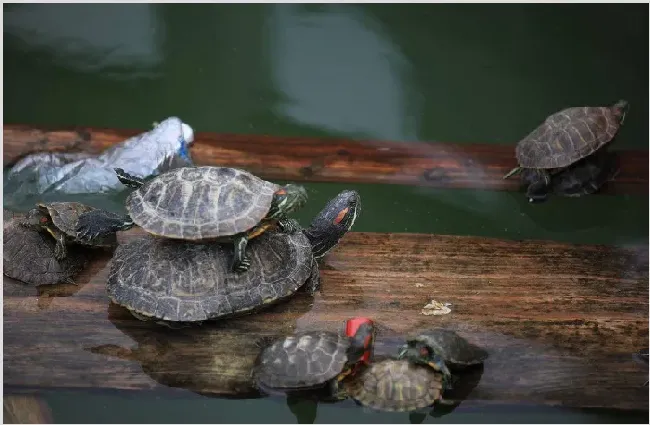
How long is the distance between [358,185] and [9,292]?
7.35ft

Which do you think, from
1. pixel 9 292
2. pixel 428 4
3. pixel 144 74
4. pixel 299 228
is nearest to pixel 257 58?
pixel 144 74

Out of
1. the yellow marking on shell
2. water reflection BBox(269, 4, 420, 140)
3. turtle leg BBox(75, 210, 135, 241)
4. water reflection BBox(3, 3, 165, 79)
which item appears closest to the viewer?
the yellow marking on shell

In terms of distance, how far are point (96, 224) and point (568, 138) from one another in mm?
2903

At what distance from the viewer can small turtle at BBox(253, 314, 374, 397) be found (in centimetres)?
289

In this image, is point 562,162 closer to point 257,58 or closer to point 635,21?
point 635,21

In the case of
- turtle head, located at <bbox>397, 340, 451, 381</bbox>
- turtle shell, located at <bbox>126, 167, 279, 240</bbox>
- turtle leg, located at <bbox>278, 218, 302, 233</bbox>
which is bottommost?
turtle head, located at <bbox>397, 340, 451, 381</bbox>

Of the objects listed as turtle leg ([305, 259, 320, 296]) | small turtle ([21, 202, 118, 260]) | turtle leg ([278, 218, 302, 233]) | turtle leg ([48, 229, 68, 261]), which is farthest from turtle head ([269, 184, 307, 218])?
turtle leg ([48, 229, 68, 261])

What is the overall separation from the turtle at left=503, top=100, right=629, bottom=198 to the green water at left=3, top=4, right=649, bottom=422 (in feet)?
1.00

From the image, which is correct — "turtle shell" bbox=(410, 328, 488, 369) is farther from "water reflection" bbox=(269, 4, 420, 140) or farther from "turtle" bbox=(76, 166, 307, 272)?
"water reflection" bbox=(269, 4, 420, 140)

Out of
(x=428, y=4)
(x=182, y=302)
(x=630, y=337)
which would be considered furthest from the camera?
(x=428, y=4)

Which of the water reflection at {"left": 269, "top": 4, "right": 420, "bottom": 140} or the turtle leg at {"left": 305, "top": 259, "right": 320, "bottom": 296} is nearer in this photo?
the turtle leg at {"left": 305, "top": 259, "right": 320, "bottom": 296}

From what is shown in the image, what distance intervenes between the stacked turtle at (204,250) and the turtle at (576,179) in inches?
76.8

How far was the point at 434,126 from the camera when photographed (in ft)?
17.1

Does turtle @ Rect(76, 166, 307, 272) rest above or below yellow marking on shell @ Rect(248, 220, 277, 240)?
above
